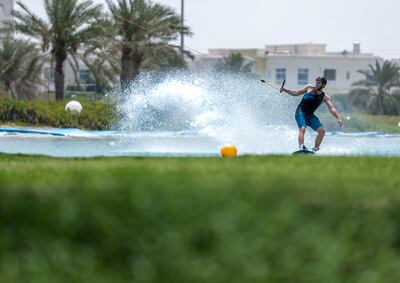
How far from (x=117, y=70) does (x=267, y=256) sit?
113 ft

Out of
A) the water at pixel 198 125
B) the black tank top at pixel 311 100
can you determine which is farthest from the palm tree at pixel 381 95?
the black tank top at pixel 311 100

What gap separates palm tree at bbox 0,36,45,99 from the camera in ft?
144

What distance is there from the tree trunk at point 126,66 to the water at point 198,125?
627cm

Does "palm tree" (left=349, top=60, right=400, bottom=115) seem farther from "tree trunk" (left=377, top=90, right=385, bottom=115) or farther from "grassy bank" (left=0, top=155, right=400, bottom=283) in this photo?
"grassy bank" (left=0, top=155, right=400, bottom=283)

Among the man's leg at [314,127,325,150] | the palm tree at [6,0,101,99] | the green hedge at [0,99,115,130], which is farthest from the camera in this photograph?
the palm tree at [6,0,101,99]

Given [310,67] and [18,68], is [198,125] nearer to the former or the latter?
[18,68]

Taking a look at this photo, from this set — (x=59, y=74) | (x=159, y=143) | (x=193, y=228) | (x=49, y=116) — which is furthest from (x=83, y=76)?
(x=193, y=228)

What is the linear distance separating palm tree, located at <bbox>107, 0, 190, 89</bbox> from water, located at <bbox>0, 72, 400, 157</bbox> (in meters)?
6.53

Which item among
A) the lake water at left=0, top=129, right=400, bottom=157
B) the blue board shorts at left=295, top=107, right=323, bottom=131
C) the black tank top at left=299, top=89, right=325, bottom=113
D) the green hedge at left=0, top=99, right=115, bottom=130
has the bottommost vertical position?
the lake water at left=0, top=129, right=400, bottom=157

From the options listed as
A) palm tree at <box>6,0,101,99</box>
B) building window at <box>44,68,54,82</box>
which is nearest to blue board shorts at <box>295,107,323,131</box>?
palm tree at <box>6,0,101,99</box>

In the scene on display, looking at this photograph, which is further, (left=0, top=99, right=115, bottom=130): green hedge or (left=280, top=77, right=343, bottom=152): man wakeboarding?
(left=0, top=99, right=115, bottom=130): green hedge

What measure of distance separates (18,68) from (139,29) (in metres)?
11.9

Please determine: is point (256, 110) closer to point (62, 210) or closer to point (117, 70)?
point (117, 70)

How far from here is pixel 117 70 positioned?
130 feet
